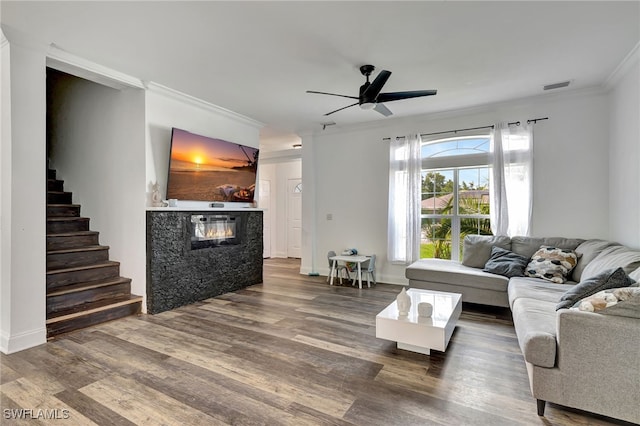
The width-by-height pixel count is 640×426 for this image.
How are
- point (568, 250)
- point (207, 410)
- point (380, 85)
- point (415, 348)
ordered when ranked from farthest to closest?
point (568, 250), point (380, 85), point (415, 348), point (207, 410)

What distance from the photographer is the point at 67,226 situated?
164 inches

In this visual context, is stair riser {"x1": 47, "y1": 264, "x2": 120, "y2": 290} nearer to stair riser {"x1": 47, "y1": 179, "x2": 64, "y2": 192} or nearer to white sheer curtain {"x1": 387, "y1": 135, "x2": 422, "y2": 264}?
stair riser {"x1": 47, "y1": 179, "x2": 64, "y2": 192}

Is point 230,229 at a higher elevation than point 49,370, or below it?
higher

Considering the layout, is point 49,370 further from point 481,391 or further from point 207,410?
point 481,391

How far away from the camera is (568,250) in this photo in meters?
3.73

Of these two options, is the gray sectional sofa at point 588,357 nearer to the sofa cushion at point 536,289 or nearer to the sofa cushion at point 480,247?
the sofa cushion at point 536,289

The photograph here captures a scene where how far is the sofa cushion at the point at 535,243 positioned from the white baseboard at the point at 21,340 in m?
5.33

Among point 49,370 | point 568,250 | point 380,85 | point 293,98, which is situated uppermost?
point 293,98

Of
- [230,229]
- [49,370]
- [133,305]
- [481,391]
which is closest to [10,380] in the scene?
[49,370]

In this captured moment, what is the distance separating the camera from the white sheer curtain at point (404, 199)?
498cm

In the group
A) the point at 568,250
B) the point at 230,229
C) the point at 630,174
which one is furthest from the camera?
the point at 230,229

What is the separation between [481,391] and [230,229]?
150 inches

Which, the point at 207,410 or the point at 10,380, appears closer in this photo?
the point at 207,410

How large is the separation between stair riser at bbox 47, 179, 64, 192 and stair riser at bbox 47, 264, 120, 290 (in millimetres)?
1719
